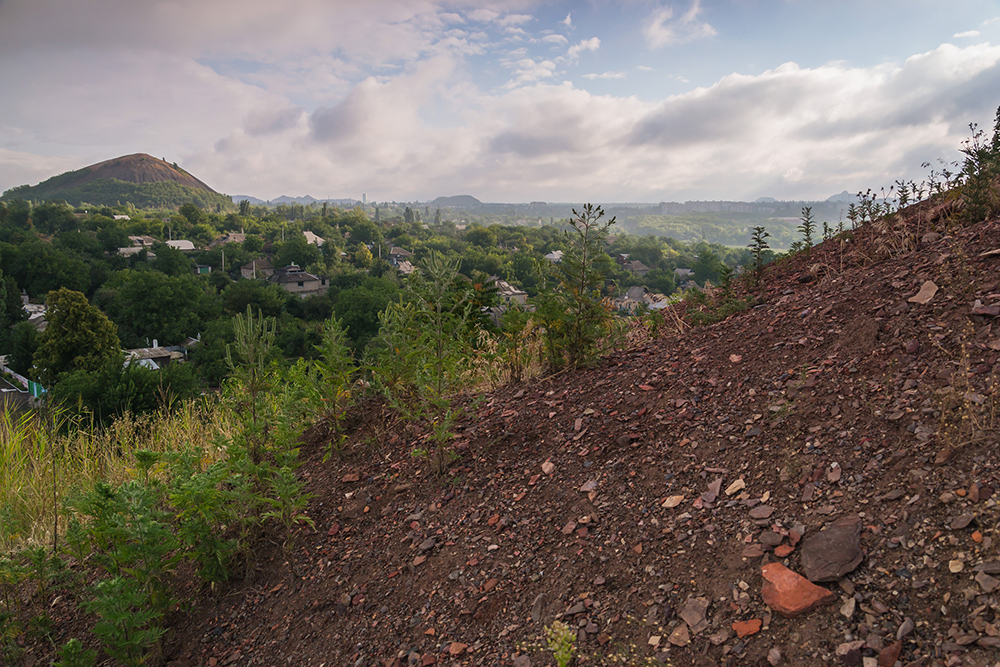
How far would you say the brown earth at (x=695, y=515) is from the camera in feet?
5.56

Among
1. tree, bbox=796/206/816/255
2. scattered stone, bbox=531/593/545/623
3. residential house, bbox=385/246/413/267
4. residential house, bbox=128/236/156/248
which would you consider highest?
residential house, bbox=128/236/156/248

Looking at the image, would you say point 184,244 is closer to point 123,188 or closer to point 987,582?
point 987,582

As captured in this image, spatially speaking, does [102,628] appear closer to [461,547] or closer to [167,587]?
[167,587]

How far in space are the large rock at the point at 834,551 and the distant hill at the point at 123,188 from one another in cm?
19704

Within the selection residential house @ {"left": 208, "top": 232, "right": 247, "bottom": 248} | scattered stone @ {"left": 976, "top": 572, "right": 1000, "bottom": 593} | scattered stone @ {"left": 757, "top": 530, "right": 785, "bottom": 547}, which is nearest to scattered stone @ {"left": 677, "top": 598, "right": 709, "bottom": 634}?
scattered stone @ {"left": 757, "top": 530, "right": 785, "bottom": 547}

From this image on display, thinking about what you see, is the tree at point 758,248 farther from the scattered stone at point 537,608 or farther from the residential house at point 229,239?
the residential house at point 229,239

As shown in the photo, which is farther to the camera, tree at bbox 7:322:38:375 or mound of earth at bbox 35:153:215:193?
mound of earth at bbox 35:153:215:193

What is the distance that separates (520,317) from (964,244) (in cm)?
313

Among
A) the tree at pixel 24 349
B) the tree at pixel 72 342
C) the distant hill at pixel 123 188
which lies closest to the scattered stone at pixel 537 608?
the tree at pixel 72 342

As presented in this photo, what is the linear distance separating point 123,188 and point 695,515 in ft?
706

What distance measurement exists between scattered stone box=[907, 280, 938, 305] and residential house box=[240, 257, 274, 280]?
232 feet

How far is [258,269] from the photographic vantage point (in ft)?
228

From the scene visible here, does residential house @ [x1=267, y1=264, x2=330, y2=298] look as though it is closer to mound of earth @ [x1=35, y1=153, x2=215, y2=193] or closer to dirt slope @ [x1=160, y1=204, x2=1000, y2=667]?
dirt slope @ [x1=160, y1=204, x2=1000, y2=667]

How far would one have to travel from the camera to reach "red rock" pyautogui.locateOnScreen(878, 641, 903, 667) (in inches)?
58.1
